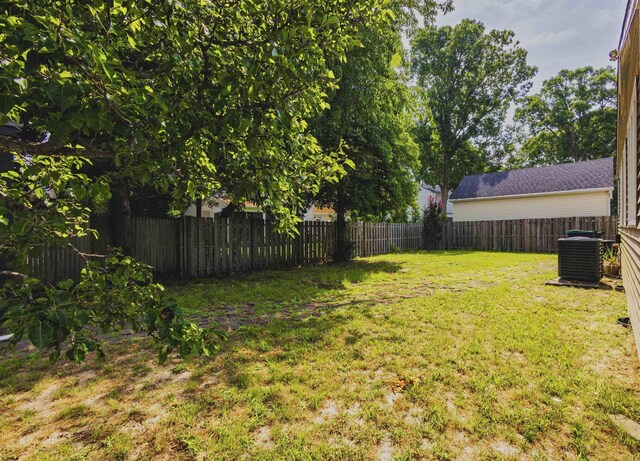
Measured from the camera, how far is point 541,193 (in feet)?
64.3

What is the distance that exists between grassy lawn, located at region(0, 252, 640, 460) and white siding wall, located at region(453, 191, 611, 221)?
17401 millimetres

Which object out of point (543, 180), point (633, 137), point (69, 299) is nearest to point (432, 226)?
point (543, 180)

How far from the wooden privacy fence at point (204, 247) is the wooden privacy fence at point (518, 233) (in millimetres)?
9788

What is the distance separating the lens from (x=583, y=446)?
1938mm

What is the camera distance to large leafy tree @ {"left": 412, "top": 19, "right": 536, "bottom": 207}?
2825 cm

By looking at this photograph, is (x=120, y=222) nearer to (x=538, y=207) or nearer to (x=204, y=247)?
(x=204, y=247)

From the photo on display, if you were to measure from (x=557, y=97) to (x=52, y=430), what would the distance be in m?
43.1

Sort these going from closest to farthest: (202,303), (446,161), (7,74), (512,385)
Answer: (7,74) → (512,385) → (202,303) → (446,161)

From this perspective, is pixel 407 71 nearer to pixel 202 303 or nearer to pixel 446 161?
pixel 202 303

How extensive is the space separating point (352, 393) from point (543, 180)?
75.1 feet

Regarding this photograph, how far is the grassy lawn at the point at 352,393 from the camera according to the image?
6.43ft

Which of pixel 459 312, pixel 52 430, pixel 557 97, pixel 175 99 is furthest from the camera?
pixel 557 97

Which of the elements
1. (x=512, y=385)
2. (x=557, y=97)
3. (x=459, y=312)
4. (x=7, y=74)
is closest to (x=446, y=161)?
(x=557, y=97)

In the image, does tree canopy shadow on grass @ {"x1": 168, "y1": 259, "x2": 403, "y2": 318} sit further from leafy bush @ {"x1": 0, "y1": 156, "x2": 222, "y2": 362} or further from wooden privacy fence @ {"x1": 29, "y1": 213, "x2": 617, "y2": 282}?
leafy bush @ {"x1": 0, "y1": 156, "x2": 222, "y2": 362}
